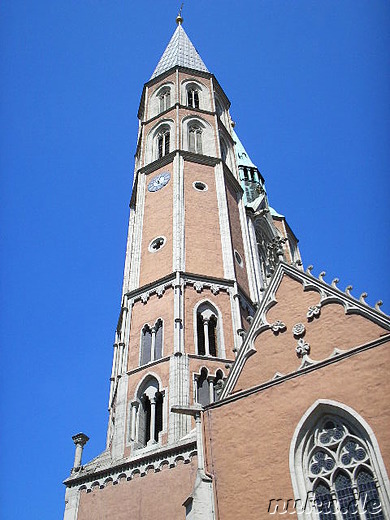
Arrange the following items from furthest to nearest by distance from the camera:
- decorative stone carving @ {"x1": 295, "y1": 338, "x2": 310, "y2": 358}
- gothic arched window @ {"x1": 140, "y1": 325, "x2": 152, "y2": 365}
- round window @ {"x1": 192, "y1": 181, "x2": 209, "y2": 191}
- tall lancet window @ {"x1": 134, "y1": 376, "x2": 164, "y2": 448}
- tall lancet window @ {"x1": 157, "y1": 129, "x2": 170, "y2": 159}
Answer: tall lancet window @ {"x1": 157, "y1": 129, "x2": 170, "y2": 159} → round window @ {"x1": 192, "y1": 181, "x2": 209, "y2": 191} → gothic arched window @ {"x1": 140, "y1": 325, "x2": 152, "y2": 365} → tall lancet window @ {"x1": 134, "y1": 376, "x2": 164, "y2": 448} → decorative stone carving @ {"x1": 295, "y1": 338, "x2": 310, "y2": 358}

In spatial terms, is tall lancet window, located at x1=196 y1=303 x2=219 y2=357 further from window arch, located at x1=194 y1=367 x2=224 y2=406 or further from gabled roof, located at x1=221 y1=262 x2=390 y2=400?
gabled roof, located at x1=221 y1=262 x2=390 y2=400

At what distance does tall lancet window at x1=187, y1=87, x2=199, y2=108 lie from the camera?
32.7 m

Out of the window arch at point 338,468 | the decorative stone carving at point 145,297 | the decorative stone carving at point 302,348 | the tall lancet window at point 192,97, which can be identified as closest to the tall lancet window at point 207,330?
the decorative stone carving at point 145,297

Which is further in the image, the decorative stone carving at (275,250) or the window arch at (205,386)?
the window arch at (205,386)

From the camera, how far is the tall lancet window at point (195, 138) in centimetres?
2977

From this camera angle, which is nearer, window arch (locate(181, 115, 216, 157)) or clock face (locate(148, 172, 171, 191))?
clock face (locate(148, 172, 171, 191))

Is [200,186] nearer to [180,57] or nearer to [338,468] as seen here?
[180,57]

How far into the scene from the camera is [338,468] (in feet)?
40.4

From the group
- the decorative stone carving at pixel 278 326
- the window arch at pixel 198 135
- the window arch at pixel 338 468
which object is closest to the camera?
the window arch at pixel 338 468

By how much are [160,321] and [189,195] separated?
716 centimetres

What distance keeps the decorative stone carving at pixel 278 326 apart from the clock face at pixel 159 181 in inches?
521

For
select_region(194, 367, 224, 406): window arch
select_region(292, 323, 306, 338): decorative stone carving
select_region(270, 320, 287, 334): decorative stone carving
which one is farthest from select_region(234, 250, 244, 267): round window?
select_region(292, 323, 306, 338): decorative stone carving

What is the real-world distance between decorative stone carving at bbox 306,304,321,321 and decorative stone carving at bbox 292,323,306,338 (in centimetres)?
29

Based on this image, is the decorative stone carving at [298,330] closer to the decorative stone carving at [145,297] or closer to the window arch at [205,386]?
the window arch at [205,386]
